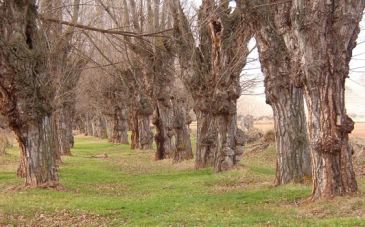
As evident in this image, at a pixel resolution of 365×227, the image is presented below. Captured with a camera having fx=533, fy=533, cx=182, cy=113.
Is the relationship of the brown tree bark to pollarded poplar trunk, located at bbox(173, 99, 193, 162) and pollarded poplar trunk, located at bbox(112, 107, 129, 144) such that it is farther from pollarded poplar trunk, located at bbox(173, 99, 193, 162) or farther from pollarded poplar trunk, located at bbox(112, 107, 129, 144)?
pollarded poplar trunk, located at bbox(112, 107, 129, 144)

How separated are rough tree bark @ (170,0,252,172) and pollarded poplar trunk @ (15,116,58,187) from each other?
20.1 feet

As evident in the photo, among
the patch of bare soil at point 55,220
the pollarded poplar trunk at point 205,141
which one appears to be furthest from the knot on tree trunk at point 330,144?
the pollarded poplar trunk at point 205,141

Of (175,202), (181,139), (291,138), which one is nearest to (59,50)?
(181,139)

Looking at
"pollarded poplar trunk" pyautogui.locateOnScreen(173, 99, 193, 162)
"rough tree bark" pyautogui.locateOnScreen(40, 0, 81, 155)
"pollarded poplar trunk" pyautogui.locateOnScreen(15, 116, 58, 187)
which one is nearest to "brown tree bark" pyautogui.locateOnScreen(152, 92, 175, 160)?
"pollarded poplar trunk" pyautogui.locateOnScreen(173, 99, 193, 162)

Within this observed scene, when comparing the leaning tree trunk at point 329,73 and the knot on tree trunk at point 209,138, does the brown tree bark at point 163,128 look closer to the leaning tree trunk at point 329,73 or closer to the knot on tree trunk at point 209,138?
the knot on tree trunk at point 209,138

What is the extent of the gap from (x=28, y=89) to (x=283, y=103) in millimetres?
7354

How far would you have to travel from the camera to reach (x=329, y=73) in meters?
10.7

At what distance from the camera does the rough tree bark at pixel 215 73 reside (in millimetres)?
19109

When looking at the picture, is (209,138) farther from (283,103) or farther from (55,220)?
(55,220)

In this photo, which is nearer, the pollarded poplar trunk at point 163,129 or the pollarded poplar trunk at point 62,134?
the pollarded poplar trunk at point 163,129

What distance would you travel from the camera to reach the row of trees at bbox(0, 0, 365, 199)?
35.3 feet

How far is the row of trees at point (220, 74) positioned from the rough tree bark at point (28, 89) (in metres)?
0.03

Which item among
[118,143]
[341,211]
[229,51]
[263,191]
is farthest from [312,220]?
[118,143]

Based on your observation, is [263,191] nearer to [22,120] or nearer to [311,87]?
[311,87]
